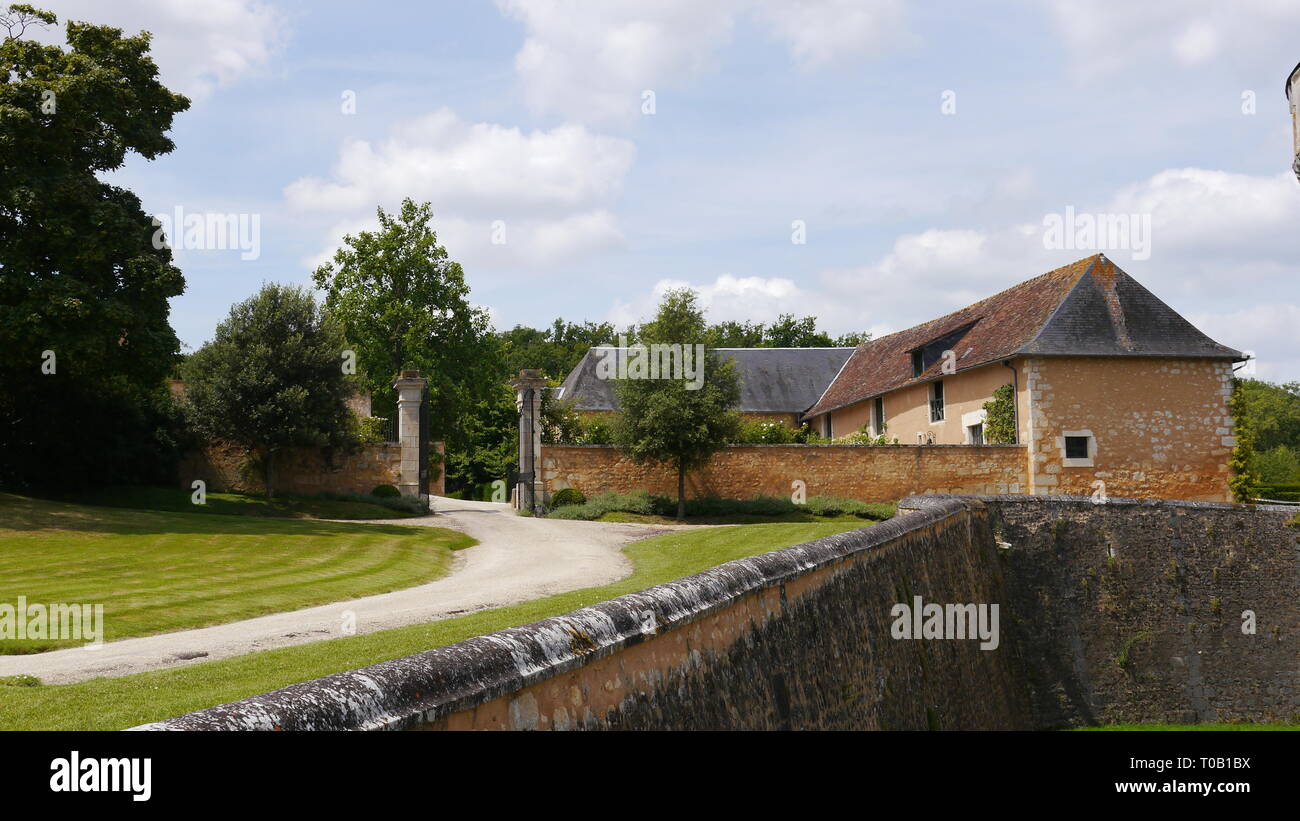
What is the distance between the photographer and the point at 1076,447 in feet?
88.0

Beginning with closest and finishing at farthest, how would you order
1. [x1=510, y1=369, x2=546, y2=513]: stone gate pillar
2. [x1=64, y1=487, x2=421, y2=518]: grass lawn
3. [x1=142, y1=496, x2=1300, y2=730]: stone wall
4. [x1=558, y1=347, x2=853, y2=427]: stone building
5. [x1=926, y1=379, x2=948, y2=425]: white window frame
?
[x1=142, y1=496, x2=1300, y2=730]: stone wall
[x1=64, y1=487, x2=421, y2=518]: grass lawn
[x1=510, y1=369, x2=546, y2=513]: stone gate pillar
[x1=926, y1=379, x2=948, y2=425]: white window frame
[x1=558, y1=347, x2=853, y2=427]: stone building

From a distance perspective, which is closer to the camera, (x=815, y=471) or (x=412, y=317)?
(x=815, y=471)

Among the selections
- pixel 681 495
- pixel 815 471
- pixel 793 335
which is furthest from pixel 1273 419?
pixel 681 495

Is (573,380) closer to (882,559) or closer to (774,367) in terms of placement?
(774,367)

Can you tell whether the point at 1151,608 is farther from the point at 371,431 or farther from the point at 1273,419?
the point at 1273,419

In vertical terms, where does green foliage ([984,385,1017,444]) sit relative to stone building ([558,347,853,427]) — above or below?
below

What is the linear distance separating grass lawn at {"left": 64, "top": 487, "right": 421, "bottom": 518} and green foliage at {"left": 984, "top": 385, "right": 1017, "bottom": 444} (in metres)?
17.0

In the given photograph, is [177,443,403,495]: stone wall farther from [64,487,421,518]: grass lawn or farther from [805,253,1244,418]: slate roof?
[805,253,1244,418]: slate roof

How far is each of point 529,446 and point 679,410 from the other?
4497 mm

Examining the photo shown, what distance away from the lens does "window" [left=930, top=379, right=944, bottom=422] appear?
3133cm

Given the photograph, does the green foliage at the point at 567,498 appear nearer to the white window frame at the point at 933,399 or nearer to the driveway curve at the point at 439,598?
the driveway curve at the point at 439,598

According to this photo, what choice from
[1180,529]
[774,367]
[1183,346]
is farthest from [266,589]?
[774,367]

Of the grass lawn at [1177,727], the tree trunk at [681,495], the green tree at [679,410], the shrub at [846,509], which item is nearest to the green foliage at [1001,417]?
the shrub at [846,509]

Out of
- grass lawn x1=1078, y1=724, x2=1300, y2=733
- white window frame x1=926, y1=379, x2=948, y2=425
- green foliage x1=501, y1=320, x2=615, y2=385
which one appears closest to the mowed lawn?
grass lawn x1=1078, y1=724, x2=1300, y2=733
